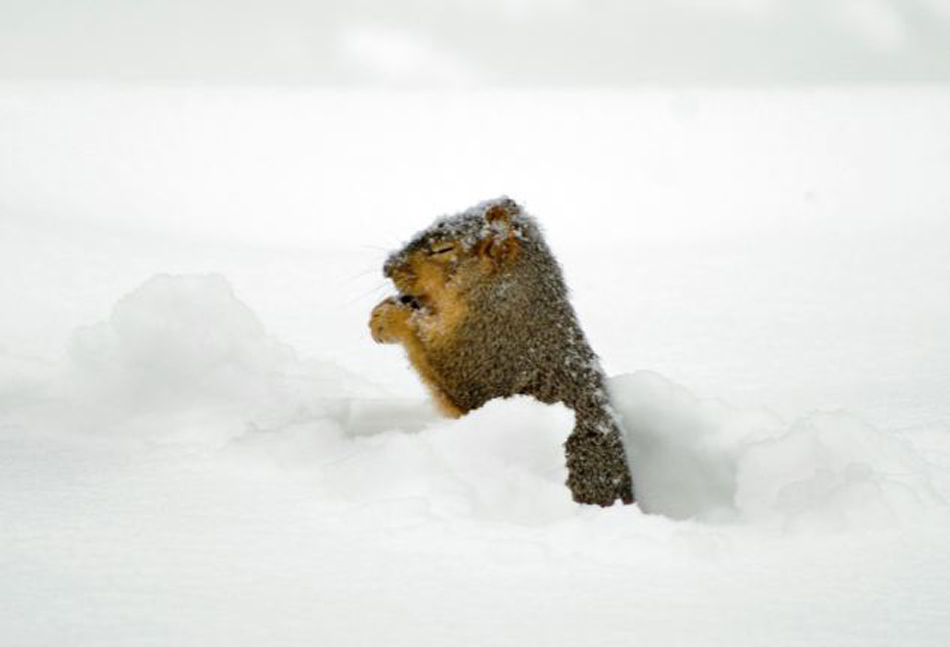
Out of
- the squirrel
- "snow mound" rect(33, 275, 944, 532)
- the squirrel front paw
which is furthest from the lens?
the squirrel front paw

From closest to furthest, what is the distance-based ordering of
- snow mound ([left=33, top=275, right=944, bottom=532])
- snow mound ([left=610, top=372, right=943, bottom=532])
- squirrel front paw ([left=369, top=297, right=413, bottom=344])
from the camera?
1. snow mound ([left=33, top=275, right=944, bottom=532])
2. snow mound ([left=610, top=372, right=943, bottom=532])
3. squirrel front paw ([left=369, top=297, right=413, bottom=344])

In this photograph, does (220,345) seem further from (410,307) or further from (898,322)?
(898,322)

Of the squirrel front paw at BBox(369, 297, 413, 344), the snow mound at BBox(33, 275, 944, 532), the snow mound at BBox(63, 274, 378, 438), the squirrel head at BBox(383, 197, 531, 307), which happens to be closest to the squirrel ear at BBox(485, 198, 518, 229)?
the squirrel head at BBox(383, 197, 531, 307)

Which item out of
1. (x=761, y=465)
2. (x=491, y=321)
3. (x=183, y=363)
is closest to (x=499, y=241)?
(x=491, y=321)

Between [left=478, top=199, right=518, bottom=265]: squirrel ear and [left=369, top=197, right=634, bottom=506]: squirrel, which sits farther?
[left=478, top=199, right=518, bottom=265]: squirrel ear

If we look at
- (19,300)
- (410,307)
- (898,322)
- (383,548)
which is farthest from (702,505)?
(19,300)

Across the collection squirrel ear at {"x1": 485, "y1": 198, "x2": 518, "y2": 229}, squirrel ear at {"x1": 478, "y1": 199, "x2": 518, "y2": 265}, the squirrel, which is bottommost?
the squirrel

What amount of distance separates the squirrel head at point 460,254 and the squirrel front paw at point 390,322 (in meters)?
0.10

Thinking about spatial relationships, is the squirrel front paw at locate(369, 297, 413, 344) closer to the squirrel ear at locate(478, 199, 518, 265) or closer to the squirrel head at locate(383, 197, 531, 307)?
the squirrel head at locate(383, 197, 531, 307)

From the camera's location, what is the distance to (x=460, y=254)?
4.47 metres

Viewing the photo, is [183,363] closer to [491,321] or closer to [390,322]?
[390,322]

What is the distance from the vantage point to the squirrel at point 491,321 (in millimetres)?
4301

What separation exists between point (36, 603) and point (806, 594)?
188 centimetres

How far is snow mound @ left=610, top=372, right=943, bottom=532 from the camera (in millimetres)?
3717
